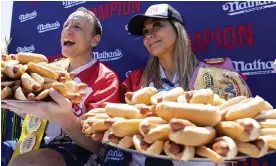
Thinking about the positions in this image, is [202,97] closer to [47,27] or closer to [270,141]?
[270,141]

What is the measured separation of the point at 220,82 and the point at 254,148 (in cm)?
75

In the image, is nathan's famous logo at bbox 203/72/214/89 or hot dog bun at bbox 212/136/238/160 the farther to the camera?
nathan's famous logo at bbox 203/72/214/89

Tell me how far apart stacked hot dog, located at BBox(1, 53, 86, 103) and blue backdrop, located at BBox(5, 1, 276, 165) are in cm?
119

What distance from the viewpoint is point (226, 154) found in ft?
2.66

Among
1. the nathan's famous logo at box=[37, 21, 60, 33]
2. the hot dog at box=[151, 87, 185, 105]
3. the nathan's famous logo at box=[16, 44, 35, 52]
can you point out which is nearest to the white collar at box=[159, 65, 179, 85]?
the hot dog at box=[151, 87, 185, 105]

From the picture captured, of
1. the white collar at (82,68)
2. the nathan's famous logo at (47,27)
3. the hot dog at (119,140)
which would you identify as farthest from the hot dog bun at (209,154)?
the nathan's famous logo at (47,27)

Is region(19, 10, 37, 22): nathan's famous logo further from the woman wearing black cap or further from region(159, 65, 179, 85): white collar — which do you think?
region(159, 65, 179, 85): white collar

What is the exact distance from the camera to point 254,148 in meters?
0.84

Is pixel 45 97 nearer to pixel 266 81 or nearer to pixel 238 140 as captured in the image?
pixel 238 140

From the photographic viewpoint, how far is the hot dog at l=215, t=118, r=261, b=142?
2.74ft

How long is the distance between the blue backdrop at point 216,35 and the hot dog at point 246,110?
1.14 metres

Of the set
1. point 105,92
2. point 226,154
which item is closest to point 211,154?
point 226,154

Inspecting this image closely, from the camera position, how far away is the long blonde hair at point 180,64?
5.70 ft

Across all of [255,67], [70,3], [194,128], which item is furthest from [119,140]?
[70,3]
